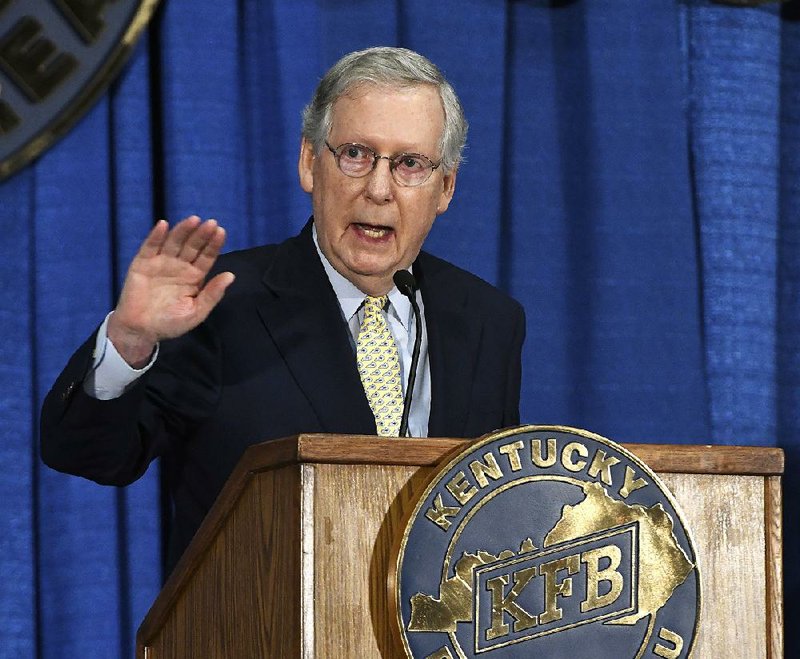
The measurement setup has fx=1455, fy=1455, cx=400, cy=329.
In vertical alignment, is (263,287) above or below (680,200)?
below

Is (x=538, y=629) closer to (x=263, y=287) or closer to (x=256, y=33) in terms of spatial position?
(x=263, y=287)

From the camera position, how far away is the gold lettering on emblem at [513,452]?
1.28m

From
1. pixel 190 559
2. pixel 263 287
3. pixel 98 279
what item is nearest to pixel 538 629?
pixel 190 559

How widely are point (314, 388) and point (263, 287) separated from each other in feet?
0.68

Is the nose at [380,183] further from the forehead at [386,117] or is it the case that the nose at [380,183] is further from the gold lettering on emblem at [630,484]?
the gold lettering on emblem at [630,484]

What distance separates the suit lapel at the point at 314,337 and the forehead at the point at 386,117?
0.52ft

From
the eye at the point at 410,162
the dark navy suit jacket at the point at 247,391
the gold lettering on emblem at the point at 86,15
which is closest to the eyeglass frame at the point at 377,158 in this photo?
the eye at the point at 410,162

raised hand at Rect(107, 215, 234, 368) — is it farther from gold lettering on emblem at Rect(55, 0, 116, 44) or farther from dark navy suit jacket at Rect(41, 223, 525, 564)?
gold lettering on emblem at Rect(55, 0, 116, 44)

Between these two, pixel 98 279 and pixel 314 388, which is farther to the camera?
pixel 98 279

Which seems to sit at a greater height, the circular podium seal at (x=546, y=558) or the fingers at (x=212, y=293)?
the fingers at (x=212, y=293)

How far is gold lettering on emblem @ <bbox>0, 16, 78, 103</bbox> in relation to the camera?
259 centimetres

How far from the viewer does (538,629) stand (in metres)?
1.27

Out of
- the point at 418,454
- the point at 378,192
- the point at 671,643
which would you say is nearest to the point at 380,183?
the point at 378,192

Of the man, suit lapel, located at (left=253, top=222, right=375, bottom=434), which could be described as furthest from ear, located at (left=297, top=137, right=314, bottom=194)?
suit lapel, located at (left=253, top=222, right=375, bottom=434)
